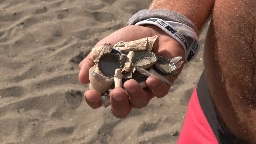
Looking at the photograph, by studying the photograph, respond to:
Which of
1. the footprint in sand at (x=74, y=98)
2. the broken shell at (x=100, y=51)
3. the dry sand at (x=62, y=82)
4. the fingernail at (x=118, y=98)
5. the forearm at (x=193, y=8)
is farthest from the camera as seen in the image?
the footprint in sand at (x=74, y=98)

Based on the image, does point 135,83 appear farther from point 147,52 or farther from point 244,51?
point 244,51

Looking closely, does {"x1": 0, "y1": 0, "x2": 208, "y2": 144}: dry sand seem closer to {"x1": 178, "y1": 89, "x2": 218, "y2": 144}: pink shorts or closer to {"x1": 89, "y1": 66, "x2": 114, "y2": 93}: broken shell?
{"x1": 178, "y1": 89, "x2": 218, "y2": 144}: pink shorts

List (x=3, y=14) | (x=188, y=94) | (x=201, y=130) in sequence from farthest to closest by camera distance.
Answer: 1. (x=3, y=14)
2. (x=188, y=94)
3. (x=201, y=130)

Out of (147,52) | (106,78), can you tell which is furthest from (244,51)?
(106,78)

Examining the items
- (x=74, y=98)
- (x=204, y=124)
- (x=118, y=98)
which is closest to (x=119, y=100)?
(x=118, y=98)

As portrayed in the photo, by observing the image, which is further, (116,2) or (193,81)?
(116,2)

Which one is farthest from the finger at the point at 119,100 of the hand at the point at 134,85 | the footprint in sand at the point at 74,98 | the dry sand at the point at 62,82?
the footprint in sand at the point at 74,98

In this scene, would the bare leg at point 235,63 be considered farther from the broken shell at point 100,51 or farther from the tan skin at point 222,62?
the broken shell at point 100,51

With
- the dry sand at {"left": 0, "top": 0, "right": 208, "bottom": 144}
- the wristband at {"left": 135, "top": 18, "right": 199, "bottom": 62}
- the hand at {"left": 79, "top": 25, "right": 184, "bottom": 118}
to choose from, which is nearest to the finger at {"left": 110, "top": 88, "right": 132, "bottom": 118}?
the hand at {"left": 79, "top": 25, "right": 184, "bottom": 118}
